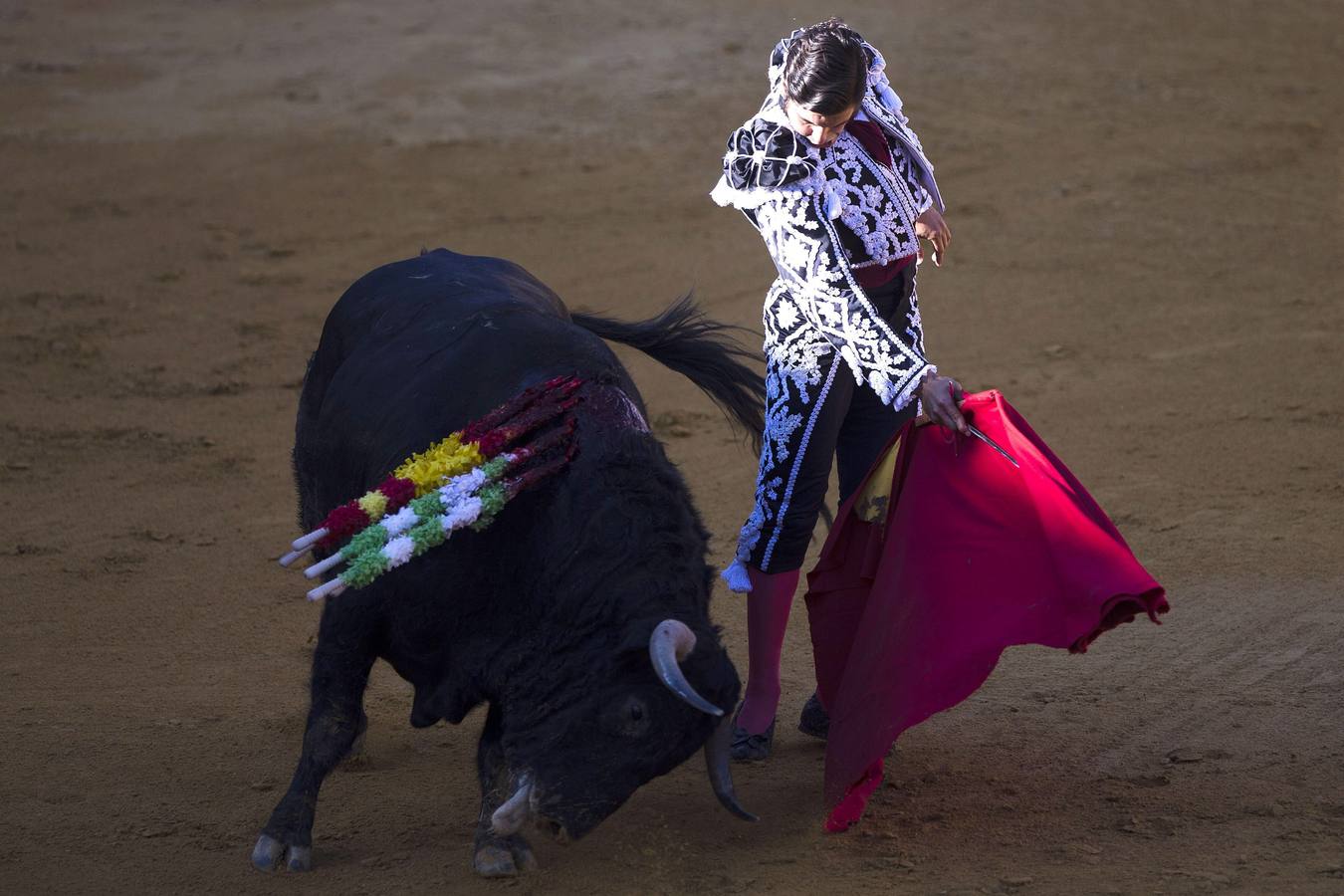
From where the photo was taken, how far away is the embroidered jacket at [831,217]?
3566 millimetres

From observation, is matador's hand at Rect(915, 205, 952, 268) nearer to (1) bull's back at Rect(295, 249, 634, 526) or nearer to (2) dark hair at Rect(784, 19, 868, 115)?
(2) dark hair at Rect(784, 19, 868, 115)

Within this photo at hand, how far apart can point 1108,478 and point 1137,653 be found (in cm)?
151

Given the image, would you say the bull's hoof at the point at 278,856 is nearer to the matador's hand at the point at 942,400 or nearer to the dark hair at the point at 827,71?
the matador's hand at the point at 942,400

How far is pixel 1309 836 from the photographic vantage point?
3.45 metres

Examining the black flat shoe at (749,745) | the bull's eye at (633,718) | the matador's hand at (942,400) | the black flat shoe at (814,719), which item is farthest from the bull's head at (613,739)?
the black flat shoe at (814,719)

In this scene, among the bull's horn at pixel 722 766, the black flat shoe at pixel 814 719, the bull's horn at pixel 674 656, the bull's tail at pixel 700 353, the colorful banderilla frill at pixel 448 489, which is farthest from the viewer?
the bull's tail at pixel 700 353

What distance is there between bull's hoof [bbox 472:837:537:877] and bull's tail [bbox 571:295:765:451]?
1582mm

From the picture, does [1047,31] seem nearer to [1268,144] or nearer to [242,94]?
[1268,144]

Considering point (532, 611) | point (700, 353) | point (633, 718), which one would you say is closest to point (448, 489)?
point (532, 611)

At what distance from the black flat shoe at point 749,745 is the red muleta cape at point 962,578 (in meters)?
0.40

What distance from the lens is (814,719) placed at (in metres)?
4.23

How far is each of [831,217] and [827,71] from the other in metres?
0.34

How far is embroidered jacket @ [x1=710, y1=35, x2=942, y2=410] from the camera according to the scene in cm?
357

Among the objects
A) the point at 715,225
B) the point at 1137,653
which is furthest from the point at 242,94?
the point at 1137,653
